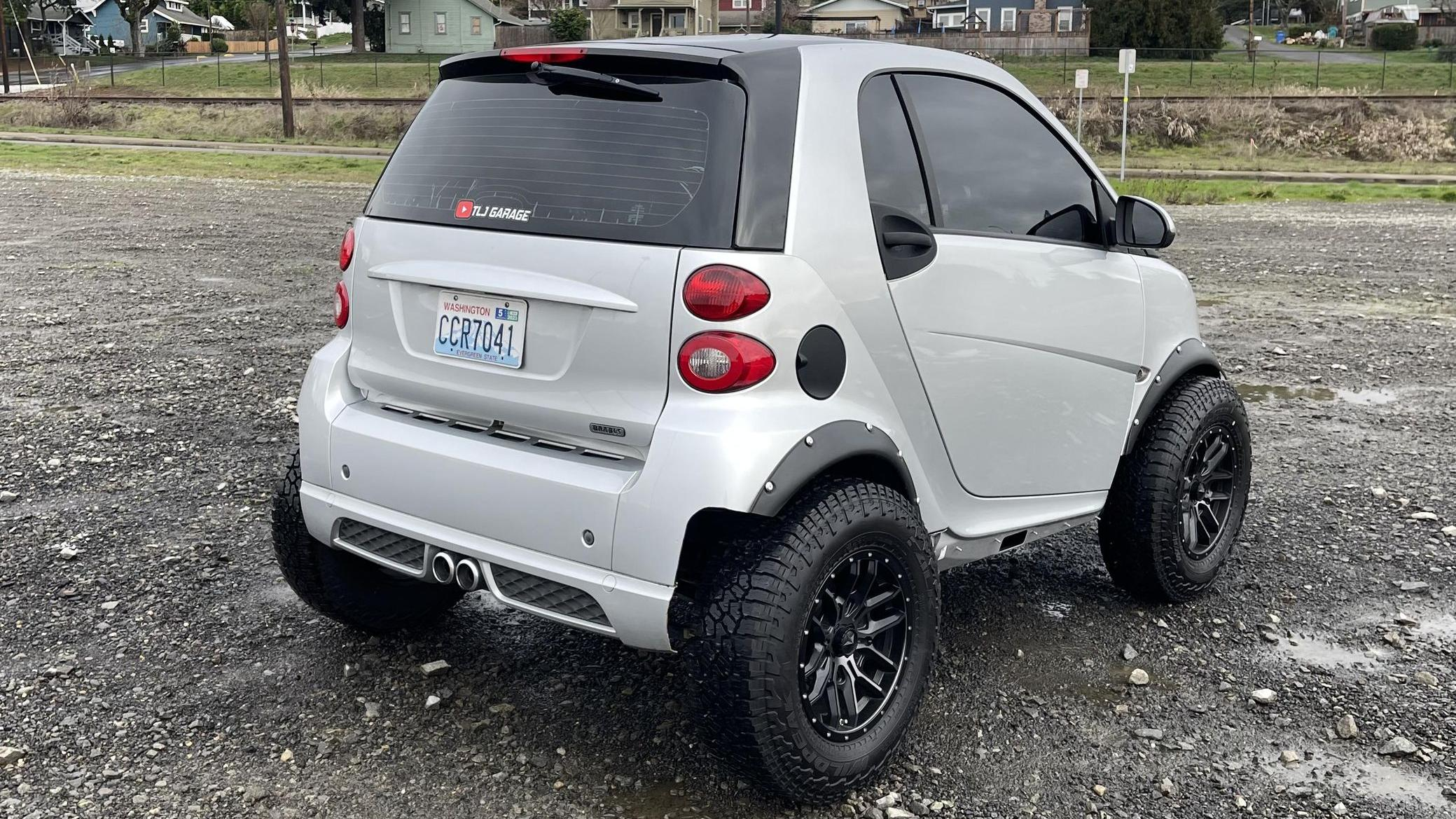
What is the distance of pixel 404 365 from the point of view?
351 cm

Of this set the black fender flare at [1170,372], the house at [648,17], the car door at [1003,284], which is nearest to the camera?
the car door at [1003,284]

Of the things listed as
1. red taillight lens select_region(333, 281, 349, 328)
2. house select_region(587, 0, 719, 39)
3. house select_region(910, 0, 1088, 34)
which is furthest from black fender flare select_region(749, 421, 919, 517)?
house select_region(587, 0, 719, 39)

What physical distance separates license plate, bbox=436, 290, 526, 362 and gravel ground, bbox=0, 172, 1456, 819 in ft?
3.36

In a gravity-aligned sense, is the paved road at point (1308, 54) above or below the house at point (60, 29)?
below

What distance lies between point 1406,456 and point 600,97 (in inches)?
200

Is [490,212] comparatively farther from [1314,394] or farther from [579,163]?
[1314,394]

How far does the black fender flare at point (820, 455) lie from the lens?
2969 mm

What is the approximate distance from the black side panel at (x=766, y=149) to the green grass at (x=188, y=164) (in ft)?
70.3

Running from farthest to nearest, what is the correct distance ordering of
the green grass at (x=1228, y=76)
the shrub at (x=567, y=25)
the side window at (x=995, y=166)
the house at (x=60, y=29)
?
the house at (x=60, y=29) → the shrub at (x=567, y=25) → the green grass at (x=1228, y=76) → the side window at (x=995, y=166)

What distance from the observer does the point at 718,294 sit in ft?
9.84

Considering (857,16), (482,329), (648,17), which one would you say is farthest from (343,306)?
(857,16)

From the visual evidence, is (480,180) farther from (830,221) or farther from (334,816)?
(334,816)

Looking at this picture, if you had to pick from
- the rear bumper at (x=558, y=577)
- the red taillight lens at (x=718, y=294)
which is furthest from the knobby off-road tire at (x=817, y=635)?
the red taillight lens at (x=718, y=294)

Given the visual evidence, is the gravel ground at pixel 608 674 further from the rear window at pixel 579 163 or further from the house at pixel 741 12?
the house at pixel 741 12
